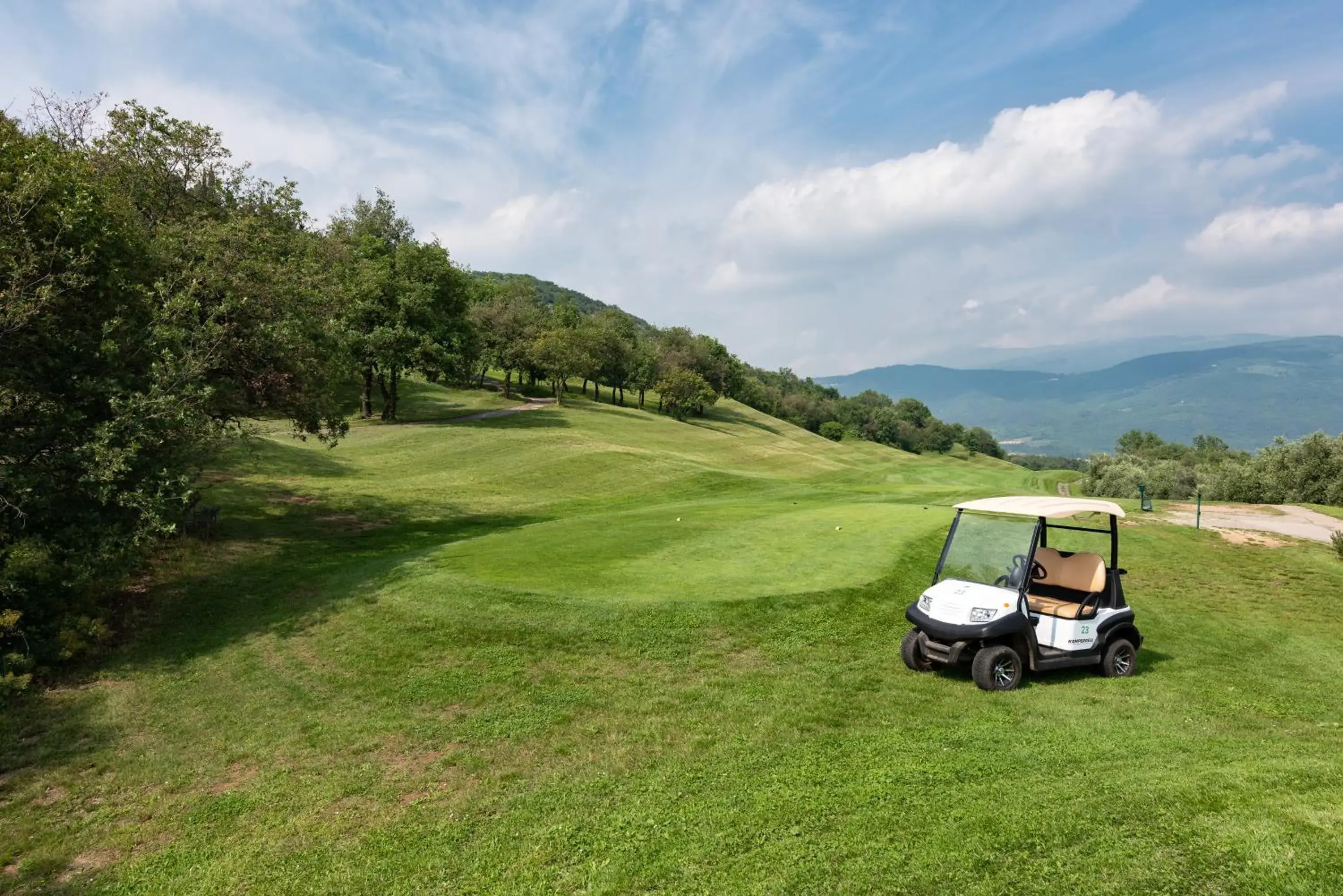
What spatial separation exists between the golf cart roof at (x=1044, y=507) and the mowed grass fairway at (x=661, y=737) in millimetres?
2530

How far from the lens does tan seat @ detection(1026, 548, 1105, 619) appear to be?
10195 millimetres

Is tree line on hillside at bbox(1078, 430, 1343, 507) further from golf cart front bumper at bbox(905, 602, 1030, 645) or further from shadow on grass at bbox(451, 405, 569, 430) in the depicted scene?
shadow on grass at bbox(451, 405, 569, 430)

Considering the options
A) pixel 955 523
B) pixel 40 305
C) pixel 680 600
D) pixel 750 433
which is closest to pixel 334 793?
pixel 680 600

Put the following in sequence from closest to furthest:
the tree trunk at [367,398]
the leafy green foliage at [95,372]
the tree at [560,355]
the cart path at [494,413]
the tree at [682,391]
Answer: the leafy green foliage at [95,372], the tree trunk at [367,398], the cart path at [494,413], the tree at [560,355], the tree at [682,391]

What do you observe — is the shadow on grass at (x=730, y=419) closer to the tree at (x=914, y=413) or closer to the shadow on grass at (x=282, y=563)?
the shadow on grass at (x=282, y=563)

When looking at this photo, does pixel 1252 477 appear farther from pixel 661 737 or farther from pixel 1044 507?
pixel 661 737

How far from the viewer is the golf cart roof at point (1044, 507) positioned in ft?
32.0

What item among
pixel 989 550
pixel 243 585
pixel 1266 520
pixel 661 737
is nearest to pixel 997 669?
pixel 989 550

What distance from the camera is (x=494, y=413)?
60.2m

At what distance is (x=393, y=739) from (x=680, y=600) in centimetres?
558

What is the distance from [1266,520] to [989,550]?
21013 millimetres

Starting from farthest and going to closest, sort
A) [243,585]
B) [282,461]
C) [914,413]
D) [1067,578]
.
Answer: [914,413]
[282,461]
[243,585]
[1067,578]

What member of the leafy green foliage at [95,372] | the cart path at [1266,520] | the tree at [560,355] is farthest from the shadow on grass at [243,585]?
the tree at [560,355]

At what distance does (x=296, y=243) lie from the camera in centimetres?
2758
